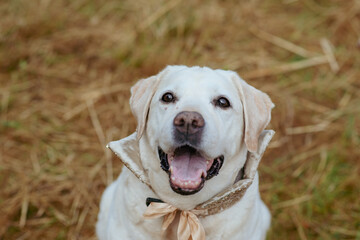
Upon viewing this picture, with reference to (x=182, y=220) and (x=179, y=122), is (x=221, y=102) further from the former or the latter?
(x=182, y=220)

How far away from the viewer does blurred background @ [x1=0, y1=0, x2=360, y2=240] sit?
13.3 ft

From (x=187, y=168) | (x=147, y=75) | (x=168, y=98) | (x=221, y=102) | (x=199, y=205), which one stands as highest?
(x=168, y=98)

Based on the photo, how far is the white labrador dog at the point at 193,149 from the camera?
8.29 ft

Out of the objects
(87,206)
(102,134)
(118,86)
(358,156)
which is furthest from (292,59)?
Answer: (87,206)

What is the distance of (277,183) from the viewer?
425 centimetres

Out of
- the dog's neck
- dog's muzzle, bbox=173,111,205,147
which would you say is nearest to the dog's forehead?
dog's muzzle, bbox=173,111,205,147

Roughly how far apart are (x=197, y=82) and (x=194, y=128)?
0.37 meters

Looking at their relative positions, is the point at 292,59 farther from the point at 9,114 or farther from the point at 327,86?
the point at 9,114

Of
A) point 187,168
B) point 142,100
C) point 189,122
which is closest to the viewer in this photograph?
point 189,122

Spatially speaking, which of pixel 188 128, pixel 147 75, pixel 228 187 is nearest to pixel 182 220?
pixel 228 187

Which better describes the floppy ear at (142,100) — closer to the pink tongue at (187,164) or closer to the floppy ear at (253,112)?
the pink tongue at (187,164)

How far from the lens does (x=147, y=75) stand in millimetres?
5031

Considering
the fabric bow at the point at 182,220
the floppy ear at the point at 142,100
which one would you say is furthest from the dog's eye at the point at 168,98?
the fabric bow at the point at 182,220

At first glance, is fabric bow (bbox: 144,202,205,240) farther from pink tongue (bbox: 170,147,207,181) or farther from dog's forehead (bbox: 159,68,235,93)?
dog's forehead (bbox: 159,68,235,93)
